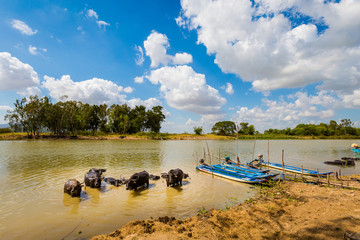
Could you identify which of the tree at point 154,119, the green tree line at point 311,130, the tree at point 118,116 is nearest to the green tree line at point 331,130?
the green tree line at point 311,130

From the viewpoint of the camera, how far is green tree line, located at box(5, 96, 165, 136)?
69.9 m

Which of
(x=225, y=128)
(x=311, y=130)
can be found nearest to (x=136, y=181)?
(x=225, y=128)

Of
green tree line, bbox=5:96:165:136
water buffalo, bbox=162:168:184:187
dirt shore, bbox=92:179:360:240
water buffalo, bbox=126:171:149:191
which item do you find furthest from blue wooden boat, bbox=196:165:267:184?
green tree line, bbox=5:96:165:136

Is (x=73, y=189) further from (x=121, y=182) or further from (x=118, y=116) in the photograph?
(x=118, y=116)

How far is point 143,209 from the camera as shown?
29.3 feet

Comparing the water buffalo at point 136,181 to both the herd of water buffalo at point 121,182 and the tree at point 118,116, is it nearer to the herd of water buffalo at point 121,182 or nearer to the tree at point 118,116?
the herd of water buffalo at point 121,182

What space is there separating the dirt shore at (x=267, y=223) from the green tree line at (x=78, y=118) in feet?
265

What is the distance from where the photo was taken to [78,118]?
8256 centimetres

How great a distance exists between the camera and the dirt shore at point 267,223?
5.72m

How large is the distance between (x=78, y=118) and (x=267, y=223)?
3631 inches

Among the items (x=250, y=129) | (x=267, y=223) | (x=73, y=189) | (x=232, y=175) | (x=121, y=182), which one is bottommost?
(x=121, y=182)

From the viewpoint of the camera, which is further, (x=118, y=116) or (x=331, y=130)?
(x=331, y=130)

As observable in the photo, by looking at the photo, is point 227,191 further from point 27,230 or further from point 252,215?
point 27,230

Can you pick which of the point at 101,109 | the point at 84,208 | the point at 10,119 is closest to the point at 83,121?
the point at 101,109
